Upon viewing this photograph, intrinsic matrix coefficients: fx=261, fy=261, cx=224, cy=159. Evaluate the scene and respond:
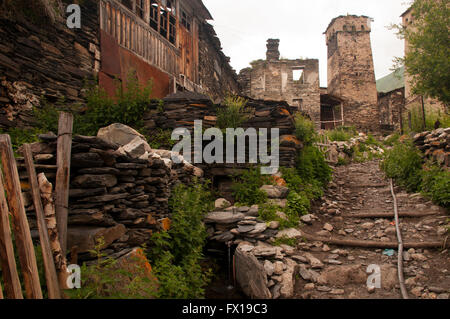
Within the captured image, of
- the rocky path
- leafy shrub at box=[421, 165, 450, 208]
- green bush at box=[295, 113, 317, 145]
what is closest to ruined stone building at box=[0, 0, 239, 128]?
green bush at box=[295, 113, 317, 145]

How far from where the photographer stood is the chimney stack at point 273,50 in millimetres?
21969

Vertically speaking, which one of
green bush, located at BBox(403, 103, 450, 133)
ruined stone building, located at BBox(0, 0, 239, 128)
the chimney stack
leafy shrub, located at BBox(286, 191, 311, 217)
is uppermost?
the chimney stack

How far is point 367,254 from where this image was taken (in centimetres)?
450

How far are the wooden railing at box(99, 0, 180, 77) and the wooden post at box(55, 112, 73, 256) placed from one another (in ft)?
19.1

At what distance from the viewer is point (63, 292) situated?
230 centimetres

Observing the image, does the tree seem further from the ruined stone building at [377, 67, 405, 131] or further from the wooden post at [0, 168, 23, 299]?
the ruined stone building at [377, 67, 405, 131]

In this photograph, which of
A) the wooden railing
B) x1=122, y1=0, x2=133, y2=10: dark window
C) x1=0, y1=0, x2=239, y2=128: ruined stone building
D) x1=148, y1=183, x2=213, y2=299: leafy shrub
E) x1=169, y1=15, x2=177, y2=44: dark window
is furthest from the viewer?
x1=169, y1=15, x2=177, y2=44: dark window

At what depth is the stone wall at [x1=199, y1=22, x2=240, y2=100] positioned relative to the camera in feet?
40.5

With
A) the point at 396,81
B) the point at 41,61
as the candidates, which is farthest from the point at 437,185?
the point at 396,81

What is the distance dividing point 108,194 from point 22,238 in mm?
1184

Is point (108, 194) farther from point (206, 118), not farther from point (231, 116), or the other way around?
point (231, 116)

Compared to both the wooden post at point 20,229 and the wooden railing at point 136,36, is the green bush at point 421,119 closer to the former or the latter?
the wooden railing at point 136,36

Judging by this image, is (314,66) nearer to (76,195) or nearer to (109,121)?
(109,121)
